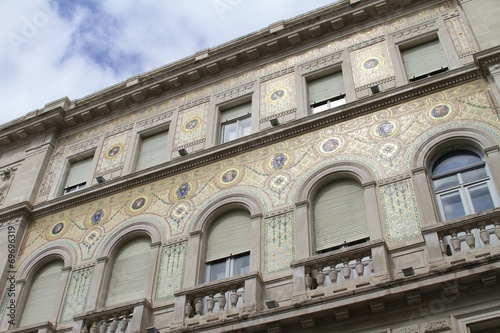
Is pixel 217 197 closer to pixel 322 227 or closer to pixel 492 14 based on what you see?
pixel 322 227

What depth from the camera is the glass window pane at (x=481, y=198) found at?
44.5ft

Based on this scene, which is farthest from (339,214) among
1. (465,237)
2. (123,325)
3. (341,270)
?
(123,325)

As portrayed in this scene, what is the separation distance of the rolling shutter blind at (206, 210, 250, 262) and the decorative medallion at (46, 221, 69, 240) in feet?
16.1

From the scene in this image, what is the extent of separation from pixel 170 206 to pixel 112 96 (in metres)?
6.22

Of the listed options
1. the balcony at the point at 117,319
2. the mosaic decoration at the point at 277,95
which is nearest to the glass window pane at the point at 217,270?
the balcony at the point at 117,319

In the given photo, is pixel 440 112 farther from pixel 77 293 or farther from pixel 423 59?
pixel 77 293

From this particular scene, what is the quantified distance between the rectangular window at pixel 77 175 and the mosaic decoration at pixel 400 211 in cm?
1023

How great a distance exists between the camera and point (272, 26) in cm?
2092

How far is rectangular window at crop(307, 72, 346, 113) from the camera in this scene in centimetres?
1844

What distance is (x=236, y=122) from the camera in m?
19.7

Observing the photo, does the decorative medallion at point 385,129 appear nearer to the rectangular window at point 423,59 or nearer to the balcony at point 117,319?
the rectangular window at point 423,59

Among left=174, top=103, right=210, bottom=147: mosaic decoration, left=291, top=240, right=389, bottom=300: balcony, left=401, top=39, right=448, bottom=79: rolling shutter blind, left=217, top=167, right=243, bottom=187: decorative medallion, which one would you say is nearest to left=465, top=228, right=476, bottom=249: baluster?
left=291, top=240, right=389, bottom=300: balcony

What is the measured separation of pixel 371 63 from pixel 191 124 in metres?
5.67

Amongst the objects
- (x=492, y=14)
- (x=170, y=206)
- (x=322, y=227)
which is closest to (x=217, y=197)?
(x=170, y=206)
